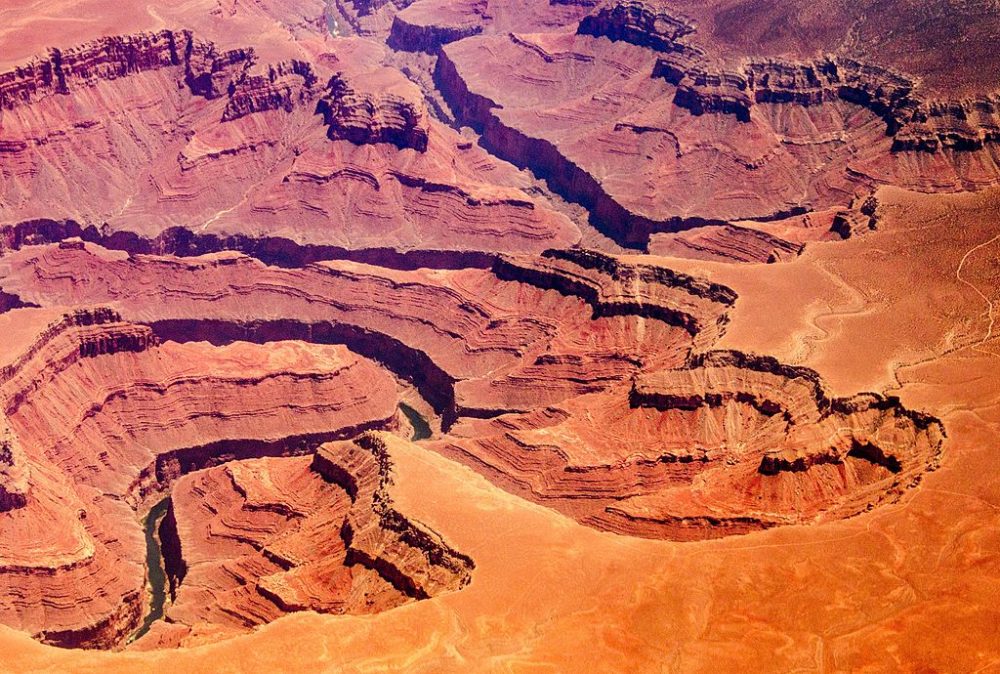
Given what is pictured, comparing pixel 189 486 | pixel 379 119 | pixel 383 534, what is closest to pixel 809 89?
pixel 379 119

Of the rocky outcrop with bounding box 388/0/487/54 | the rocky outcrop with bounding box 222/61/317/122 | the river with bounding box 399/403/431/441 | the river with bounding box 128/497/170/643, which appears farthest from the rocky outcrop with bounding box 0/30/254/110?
the river with bounding box 128/497/170/643

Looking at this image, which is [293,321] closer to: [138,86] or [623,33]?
[138,86]

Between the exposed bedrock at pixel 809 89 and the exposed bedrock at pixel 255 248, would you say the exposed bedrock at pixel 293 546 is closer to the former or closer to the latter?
the exposed bedrock at pixel 255 248

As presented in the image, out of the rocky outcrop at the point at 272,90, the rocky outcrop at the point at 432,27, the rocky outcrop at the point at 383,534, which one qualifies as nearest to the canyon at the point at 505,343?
the rocky outcrop at the point at 383,534

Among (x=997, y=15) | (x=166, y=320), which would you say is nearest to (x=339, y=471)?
(x=166, y=320)

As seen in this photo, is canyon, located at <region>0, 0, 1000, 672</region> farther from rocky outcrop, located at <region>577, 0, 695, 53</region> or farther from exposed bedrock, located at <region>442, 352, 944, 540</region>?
rocky outcrop, located at <region>577, 0, 695, 53</region>

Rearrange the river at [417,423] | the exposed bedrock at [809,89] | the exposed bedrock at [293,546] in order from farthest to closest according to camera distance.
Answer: the exposed bedrock at [809,89]
the river at [417,423]
the exposed bedrock at [293,546]

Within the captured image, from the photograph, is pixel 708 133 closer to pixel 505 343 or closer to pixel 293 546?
pixel 505 343
